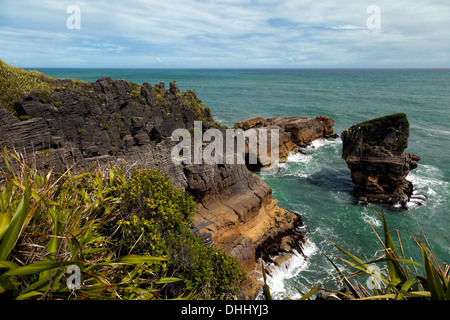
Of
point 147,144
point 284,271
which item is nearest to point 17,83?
point 147,144

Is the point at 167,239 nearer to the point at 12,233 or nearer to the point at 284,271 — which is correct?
the point at 12,233

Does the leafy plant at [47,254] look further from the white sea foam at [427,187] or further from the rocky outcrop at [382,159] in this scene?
the white sea foam at [427,187]

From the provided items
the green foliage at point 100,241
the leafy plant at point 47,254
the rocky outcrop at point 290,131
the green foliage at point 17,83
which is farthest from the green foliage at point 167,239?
the rocky outcrop at point 290,131

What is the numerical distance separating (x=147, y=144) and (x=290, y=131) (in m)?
34.3

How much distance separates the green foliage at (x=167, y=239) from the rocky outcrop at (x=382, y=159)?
23053 mm

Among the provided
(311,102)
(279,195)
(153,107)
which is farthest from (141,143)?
(311,102)

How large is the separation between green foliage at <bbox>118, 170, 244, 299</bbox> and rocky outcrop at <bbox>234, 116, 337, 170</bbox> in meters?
28.3

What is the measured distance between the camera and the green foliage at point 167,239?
324 inches

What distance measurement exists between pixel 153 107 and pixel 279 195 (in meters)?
18.7

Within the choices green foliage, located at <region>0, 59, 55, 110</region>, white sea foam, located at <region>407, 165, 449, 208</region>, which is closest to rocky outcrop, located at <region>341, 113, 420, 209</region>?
white sea foam, located at <region>407, 165, 449, 208</region>

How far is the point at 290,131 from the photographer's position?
48.3 metres

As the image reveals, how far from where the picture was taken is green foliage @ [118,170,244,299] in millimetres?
8219
